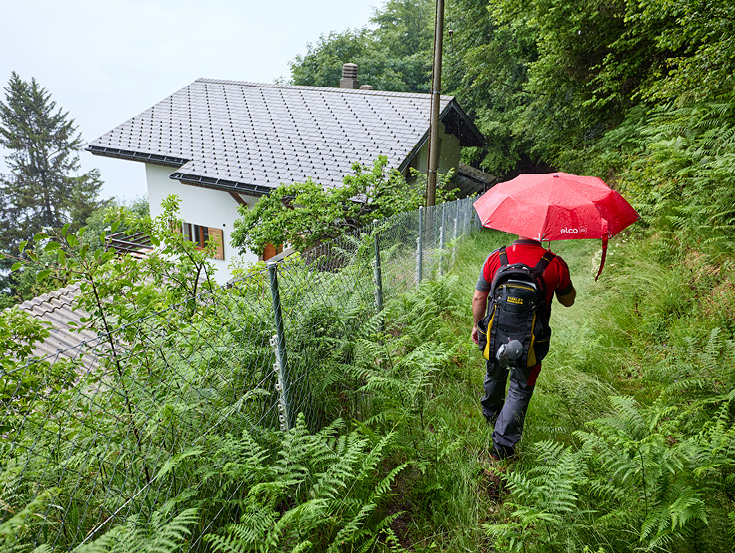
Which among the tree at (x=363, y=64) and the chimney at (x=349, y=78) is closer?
the chimney at (x=349, y=78)

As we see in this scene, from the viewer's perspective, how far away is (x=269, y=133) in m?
16.1

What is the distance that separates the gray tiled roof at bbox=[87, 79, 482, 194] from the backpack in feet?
36.4

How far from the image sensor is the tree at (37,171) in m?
46.3

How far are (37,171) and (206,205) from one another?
4537cm

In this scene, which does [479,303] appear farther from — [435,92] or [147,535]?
[435,92]

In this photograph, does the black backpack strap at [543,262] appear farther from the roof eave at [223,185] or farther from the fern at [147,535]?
the roof eave at [223,185]

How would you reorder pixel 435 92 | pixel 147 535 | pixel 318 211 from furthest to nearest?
pixel 435 92 < pixel 318 211 < pixel 147 535

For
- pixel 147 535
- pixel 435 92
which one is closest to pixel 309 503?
pixel 147 535

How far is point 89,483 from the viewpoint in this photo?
2.26 metres

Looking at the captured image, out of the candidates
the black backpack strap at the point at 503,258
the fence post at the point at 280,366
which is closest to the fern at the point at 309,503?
the fence post at the point at 280,366

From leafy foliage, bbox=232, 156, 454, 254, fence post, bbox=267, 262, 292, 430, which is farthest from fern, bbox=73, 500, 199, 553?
leafy foliage, bbox=232, 156, 454, 254

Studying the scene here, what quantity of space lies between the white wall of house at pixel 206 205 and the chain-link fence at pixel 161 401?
1170 cm

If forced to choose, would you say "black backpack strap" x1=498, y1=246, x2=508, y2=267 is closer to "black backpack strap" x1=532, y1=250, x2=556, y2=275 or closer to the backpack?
Result: the backpack

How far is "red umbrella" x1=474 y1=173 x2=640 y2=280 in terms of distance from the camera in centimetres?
277
